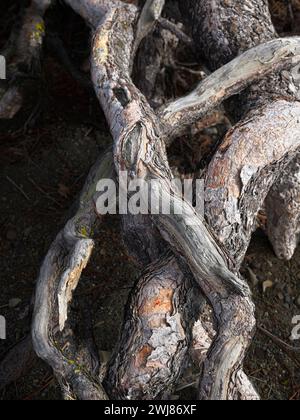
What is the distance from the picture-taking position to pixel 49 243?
7.56 ft

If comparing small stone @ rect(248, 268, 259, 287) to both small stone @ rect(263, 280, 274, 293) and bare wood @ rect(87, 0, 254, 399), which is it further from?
bare wood @ rect(87, 0, 254, 399)

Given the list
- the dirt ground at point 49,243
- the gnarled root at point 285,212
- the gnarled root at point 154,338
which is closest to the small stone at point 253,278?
the dirt ground at point 49,243

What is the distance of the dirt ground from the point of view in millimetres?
2076

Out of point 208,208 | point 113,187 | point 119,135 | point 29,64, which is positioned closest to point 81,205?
point 113,187

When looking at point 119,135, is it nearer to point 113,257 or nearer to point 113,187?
point 113,187

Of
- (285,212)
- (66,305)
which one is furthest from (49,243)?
(285,212)

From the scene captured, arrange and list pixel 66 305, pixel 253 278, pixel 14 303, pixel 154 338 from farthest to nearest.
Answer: pixel 253 278 → pixel 14 303 → pixel 66 305 → pixel 154 338

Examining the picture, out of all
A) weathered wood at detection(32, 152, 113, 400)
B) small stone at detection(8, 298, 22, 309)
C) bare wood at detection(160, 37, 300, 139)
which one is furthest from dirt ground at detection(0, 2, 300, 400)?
bare wood at detection(160, 37, 300, 139)

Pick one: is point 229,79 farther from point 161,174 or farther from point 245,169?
point 161,174

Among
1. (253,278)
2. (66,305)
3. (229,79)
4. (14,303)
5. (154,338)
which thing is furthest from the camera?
(253,278)

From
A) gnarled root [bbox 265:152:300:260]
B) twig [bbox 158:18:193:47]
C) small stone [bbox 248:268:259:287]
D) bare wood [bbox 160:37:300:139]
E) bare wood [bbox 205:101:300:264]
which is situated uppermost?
twig [bbox 158:18:193:47]

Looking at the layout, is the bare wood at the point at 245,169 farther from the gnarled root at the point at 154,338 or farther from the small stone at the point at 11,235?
the small stone at the point at 11,235

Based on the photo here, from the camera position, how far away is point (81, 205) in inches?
69.4
